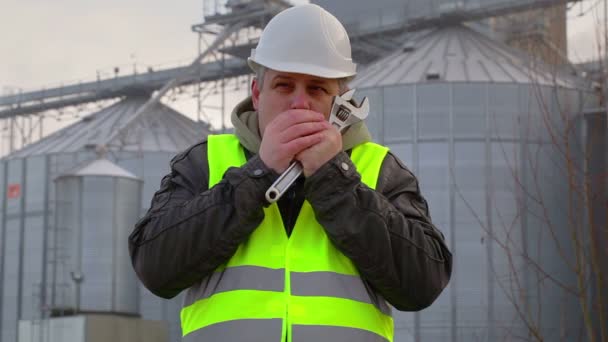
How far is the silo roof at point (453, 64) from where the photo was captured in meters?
27.7

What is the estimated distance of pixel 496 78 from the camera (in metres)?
27.5

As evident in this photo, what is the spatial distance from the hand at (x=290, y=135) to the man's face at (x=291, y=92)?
0.39 ft

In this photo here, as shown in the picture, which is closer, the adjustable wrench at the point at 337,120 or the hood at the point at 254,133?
the adjustable wrench at the point at 337,120

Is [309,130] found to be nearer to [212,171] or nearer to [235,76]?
[212,171]

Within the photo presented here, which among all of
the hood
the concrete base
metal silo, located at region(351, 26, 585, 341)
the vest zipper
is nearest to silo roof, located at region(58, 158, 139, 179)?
the concrete base

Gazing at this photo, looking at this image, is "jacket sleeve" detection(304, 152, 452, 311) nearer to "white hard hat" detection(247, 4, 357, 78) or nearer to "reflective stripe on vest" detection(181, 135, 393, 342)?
"reflective stripe on vest" detection(181, 135, 393, 342)

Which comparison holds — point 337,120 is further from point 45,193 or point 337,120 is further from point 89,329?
point 45,193

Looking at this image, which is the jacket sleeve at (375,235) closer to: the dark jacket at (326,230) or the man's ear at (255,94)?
the dark jacket at (326,230)

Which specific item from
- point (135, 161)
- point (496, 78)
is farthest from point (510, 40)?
point (135, 161)

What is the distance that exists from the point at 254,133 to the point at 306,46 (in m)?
0.31

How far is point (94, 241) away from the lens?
100.0ft

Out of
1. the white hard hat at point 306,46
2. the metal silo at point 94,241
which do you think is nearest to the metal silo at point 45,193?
the metal silo at point 94,241

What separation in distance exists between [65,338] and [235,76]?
47.4 feet

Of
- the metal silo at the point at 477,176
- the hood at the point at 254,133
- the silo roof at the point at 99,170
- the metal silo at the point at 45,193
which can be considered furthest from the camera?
the metal silo at the point at 45,193
